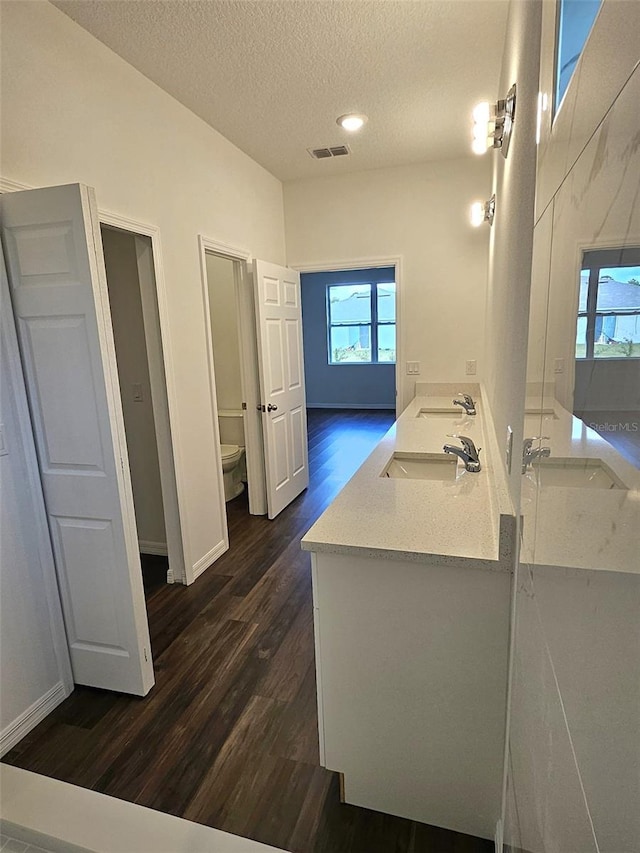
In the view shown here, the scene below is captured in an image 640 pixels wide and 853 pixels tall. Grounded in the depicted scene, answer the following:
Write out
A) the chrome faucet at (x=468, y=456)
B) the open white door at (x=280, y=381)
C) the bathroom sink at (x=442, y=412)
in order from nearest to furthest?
the chrome faucet at (x=468, y=456), the bathroom sink at (x=442, y=412), the open white door at (x=280, y=381)

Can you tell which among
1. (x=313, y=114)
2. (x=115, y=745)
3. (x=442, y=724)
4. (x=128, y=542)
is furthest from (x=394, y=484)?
(x=313, y=114)

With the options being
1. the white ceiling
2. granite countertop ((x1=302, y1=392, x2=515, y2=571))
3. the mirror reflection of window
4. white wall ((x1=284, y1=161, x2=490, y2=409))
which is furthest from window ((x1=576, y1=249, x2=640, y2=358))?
white wall ((x1=284, y1=161, x2=490, y2=409))

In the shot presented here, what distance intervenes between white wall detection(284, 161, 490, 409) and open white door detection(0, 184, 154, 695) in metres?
2.77

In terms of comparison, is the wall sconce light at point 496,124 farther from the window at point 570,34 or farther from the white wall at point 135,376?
the white wall at point 135,376

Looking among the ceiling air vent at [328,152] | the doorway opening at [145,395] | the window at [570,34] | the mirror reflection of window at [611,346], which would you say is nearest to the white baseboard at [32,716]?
the doorway opening at [145,395]

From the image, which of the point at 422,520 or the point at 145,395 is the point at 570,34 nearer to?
the point at 422,520

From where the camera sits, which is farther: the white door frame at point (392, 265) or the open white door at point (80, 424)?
the white door frame at point (392, 265)

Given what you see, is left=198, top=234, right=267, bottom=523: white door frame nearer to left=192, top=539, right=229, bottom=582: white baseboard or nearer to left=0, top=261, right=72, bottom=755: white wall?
left=192, top=539, right=229, bottom=582: white baseboard

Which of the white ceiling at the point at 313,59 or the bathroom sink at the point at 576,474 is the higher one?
the white ceiling at the point at 313,59

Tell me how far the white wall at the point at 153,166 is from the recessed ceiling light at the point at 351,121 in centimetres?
82

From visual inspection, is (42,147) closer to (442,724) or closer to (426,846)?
(442,724)

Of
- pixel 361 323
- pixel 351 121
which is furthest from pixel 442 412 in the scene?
pixel 361 323

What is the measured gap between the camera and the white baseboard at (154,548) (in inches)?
131

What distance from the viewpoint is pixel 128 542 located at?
1869mm
